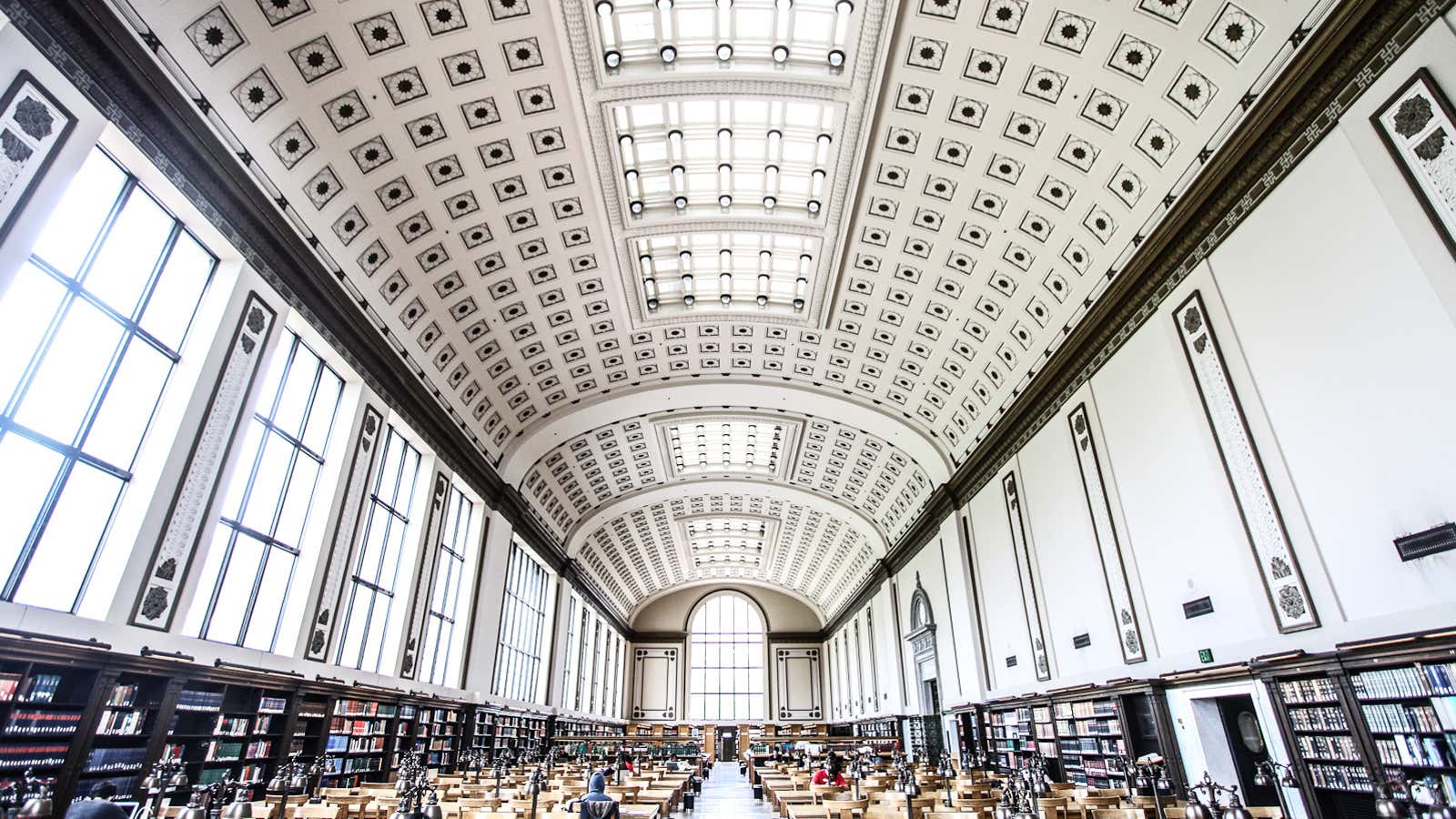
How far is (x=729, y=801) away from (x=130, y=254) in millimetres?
16807

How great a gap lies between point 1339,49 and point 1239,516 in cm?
556

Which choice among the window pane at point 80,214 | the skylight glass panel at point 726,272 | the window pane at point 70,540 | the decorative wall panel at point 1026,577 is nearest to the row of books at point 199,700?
the window pane at point 70,540

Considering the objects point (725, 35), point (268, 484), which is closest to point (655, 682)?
point (268, 484)

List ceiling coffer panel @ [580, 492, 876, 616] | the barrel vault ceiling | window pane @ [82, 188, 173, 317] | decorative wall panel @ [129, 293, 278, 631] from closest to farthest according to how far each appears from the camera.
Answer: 1. window pane @ [82, 188, 173, 317]
2. decorative wall panel @ [129, 293, 278, 631]
3. the barrel vault ceiling
4. ceiling coffer panel @ [580, 492, 876, 616]

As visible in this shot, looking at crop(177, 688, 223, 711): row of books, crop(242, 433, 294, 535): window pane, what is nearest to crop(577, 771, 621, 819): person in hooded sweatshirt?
crop(177, 688, 223, 711): row of books

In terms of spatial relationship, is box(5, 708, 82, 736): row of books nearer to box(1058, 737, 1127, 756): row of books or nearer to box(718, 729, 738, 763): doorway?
box(1058, 737, 1127, 756): row of books

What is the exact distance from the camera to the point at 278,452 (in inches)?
443

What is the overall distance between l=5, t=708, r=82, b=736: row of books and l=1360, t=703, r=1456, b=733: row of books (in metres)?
13.0

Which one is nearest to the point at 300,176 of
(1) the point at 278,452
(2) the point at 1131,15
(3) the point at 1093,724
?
(1) the point at 278,452

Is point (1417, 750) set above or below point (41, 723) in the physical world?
below

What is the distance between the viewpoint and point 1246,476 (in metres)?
9.15

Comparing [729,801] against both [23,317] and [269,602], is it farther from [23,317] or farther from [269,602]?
[23,317]

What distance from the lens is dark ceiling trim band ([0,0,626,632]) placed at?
7359 mm

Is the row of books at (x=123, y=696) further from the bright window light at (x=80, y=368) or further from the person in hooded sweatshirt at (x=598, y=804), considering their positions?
the person in hooded sweatshirt at (x=598, y=804)
